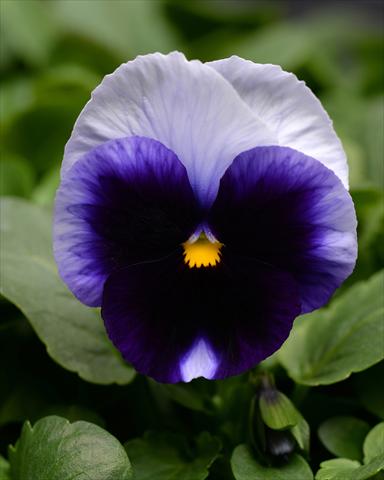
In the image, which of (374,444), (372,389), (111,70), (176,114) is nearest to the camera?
(176,114)

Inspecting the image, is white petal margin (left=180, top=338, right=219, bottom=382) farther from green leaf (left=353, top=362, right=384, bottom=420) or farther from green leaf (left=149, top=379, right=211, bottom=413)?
green leaf (left=353, top=362, right=384, bottom=420)

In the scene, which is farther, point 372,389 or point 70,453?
point 372,389

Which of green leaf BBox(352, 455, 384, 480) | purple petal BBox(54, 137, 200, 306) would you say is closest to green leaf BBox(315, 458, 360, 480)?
green leaf BBox(352, 455, 384, 480)

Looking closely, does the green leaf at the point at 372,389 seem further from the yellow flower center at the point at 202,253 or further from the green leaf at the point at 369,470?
the yellow flower center at the point at 202,253

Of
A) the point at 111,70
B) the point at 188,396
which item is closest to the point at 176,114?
the point at 188,396

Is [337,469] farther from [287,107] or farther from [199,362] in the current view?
[287,107]
